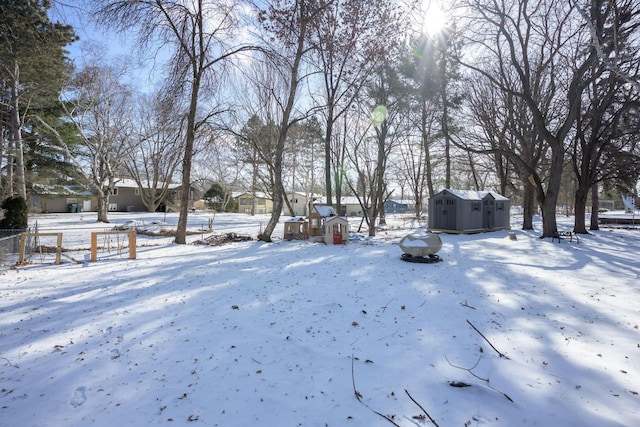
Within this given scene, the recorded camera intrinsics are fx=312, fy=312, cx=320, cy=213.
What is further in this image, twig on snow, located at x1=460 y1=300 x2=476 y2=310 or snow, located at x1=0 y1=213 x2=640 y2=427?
twig on snow, located at x1=460 y1=300 x2=476 y2=310

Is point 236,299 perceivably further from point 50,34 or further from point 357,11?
point 357,11

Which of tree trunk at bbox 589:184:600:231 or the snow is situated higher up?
tree trunk at bbox 589:184:600:231

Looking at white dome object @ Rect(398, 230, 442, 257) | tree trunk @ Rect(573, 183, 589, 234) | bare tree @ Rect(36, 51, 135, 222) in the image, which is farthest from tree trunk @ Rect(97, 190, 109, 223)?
tree trunk @ Rect(573, 183, 589, 234)

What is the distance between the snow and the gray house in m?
9.72

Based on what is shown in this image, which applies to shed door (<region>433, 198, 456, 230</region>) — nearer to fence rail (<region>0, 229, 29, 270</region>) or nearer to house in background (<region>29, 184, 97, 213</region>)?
fence rail (<region>0, 229, 29, 270</region>)

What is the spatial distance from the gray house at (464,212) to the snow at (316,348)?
9.72 metres

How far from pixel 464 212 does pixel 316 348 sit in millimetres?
15236

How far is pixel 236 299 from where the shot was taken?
539cm

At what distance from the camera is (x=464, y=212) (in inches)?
659

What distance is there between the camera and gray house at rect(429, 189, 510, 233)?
55.0 feet

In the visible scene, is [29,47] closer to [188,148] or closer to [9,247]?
[188,148]

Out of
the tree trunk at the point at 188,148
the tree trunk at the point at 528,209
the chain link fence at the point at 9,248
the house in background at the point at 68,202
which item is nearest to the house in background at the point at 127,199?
the house in background at the point at 68,202

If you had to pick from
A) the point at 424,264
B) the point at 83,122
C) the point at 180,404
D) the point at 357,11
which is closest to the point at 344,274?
the point at 424,264

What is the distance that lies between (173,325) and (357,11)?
47.6ft
